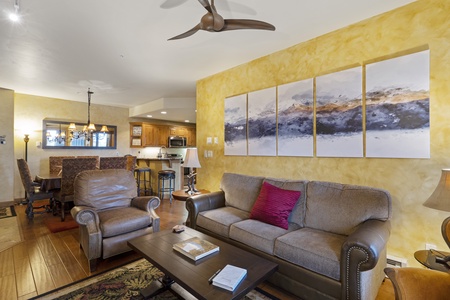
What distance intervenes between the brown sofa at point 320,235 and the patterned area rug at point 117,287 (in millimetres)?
392

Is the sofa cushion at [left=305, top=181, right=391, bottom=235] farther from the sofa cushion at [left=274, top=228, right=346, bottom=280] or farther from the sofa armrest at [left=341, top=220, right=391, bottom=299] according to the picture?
the sofa armrest at [left=341, top=220, right=391, bottom=299]

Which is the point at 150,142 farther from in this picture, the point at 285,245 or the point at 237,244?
the point at 285,245

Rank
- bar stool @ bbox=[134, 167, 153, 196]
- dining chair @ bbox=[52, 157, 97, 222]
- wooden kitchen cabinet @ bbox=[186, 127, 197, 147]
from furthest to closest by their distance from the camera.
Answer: wooden kitchen cabinet @ bbox=[186, 127, 197, 147]
bar stool @ bbox=[134, 167, 153, 196]
dining chair @ bbox=[52, 157, 97, 222]

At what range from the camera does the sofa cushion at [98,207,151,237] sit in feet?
8.09

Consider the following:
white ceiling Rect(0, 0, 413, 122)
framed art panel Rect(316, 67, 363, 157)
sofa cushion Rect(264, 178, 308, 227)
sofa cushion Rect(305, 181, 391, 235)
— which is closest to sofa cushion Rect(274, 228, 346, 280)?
sofa cushion Rect(305, 181, 391, 235)

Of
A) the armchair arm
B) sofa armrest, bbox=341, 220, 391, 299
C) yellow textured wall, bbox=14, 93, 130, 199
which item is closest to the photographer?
sofa armrest, bbox=341, 220, 391, 299

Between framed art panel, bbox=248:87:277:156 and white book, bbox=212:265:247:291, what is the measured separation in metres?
2.02

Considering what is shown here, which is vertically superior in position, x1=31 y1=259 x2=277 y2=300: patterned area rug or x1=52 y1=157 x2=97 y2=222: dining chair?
x1=52 y1=157 x2=97 y2=222: dining chair

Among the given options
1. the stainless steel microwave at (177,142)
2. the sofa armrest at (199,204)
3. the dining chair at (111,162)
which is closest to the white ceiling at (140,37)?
the dining chair at (111,162)

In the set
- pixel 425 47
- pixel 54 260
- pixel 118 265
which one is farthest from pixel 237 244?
pixel 425 47

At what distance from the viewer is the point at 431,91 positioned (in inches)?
80.7

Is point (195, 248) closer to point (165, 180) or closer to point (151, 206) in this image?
point (151, 206)

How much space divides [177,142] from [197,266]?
6.99m

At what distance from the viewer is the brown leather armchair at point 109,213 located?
2.39 meters
